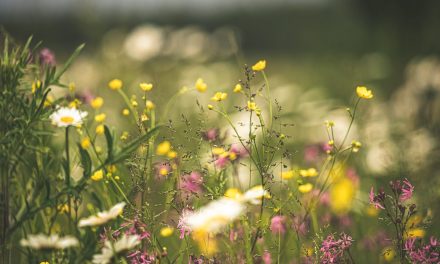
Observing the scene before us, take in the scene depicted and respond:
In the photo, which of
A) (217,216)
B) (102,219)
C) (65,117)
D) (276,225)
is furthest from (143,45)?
(217,216)

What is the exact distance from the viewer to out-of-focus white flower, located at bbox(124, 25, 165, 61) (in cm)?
356

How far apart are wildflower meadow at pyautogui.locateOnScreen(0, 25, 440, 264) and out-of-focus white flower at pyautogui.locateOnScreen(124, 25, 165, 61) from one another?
126cm

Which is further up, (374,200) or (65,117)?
(65,117)

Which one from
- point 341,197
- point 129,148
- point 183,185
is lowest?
point 341,197

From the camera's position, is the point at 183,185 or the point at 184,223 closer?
the point at 184,223

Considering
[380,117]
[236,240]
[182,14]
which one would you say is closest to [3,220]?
[236,240]

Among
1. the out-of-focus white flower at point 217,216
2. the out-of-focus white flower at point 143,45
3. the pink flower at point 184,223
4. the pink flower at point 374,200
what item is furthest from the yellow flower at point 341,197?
the out-of-focus white flower at point 143,45

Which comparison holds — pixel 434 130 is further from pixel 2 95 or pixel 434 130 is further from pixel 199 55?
pixel 199 55

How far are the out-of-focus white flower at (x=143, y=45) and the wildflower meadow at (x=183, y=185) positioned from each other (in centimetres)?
126

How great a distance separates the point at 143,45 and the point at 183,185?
2113 millimetres

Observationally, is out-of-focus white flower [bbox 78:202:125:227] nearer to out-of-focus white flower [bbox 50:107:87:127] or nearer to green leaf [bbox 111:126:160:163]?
green leaf [bbox 111:126:160:163]

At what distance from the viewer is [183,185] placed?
1.59m

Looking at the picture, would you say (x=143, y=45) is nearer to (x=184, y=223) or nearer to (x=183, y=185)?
(x=183, y=185)

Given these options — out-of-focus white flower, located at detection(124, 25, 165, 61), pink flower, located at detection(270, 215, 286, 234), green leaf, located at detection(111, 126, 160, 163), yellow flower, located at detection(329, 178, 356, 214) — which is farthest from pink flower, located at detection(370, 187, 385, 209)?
out-of-focus white flower, located at detection(124, 25, 165, 61)
